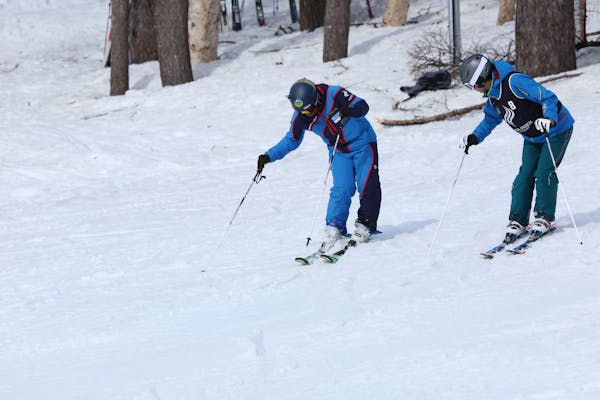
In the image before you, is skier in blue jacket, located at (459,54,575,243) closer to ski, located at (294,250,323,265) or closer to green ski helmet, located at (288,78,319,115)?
green ski helmet, located at (288,78,319,115)

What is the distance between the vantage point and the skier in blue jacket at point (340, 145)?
736 cm

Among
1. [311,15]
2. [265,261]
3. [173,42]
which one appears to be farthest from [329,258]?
[311,15]

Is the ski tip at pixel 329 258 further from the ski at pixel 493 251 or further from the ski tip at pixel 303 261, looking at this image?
the ski at pixel 493 251

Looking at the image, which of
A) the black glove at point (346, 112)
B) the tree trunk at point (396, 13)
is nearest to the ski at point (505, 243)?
the black glove at point (346, 112)

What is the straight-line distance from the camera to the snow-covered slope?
15.4ft

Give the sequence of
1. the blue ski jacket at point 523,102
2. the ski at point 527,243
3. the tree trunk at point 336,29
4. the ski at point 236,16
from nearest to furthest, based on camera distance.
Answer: the blue ski jacket at point 523,102 < the ski at point 527,243 < the tree trunk at point 336,29 < the ski at point 236,16

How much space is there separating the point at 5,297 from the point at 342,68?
34.4ft

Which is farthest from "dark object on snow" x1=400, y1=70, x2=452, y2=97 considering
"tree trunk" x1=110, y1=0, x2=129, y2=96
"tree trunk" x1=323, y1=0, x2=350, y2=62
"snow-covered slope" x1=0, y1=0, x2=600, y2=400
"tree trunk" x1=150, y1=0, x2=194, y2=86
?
"tree trunk" x1=110, y1=0, x2=129, y2=96

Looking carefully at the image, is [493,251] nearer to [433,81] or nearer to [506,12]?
[433,81]

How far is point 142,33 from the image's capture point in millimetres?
20000

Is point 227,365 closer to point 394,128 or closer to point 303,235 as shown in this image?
point 303,235

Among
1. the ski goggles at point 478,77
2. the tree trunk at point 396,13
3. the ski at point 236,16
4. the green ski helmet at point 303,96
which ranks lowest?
the ski at point 236,16

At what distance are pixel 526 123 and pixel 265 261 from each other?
2.60 meters

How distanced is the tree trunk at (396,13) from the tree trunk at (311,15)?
2.20 meters
